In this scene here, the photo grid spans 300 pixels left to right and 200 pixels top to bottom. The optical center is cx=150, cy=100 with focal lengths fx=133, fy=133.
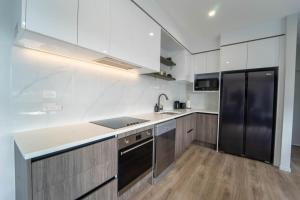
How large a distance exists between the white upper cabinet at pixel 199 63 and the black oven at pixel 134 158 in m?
2.57

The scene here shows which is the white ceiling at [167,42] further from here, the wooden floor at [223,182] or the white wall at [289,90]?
the wooden floor at [223,182]

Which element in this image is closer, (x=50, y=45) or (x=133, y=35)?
(x=50, y=45)

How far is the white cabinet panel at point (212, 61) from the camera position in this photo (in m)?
3.27

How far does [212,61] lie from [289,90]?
62.8 inches

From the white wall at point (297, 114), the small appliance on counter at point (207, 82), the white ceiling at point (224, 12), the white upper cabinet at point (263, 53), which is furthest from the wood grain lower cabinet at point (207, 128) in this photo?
the white wall at point (297, 114)

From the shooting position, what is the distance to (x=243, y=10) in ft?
6.73

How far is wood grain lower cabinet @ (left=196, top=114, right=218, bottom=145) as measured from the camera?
9.85ft

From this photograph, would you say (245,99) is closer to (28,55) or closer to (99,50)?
(99,50)

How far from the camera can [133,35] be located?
154 centimetres

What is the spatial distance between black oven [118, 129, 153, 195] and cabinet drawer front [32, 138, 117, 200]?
0.34 feet

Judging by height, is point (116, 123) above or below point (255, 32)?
below

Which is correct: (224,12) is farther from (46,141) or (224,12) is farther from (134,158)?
(46,141)

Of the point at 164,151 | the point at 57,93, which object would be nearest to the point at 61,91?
the point at 57,93

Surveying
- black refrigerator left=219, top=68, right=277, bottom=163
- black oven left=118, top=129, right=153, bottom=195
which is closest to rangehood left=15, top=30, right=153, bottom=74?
black oven left=118, top=129, right=153, bottom=195
